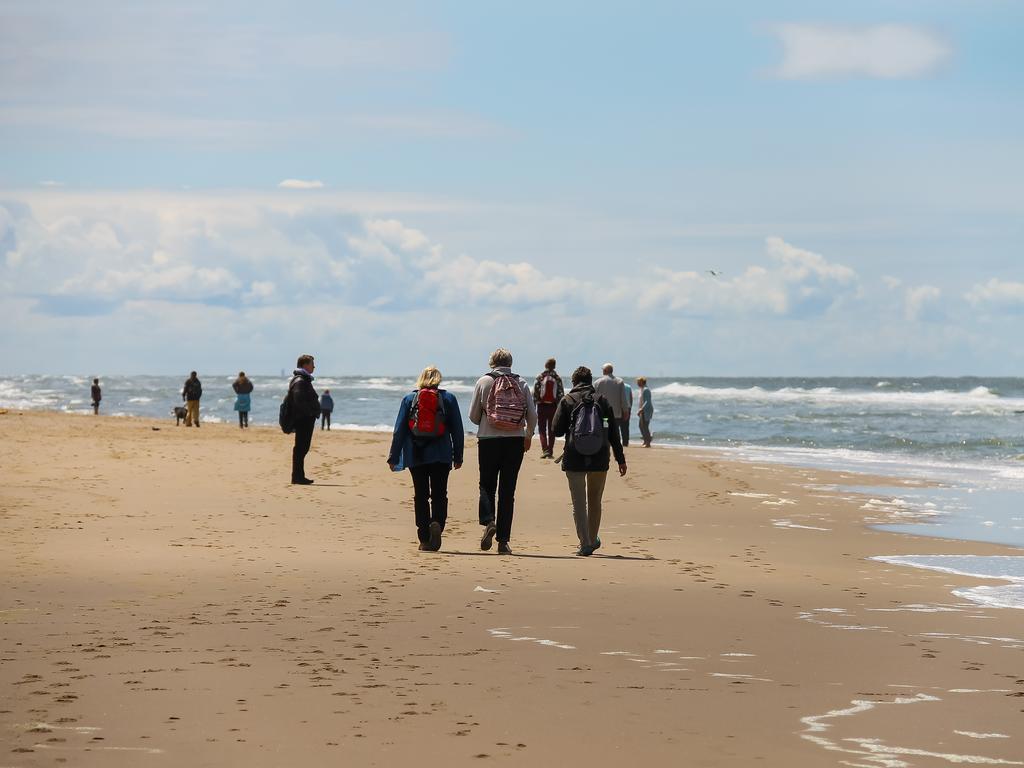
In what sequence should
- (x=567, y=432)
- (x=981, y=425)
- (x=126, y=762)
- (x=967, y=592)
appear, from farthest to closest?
(x=981, y=425), (x=567, y=432), (x=967, y=592), (x=126, y=762)

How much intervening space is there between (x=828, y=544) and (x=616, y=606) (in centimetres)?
511

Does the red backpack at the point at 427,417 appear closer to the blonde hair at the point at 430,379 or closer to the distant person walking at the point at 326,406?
the blonde hair at the point at 430,379

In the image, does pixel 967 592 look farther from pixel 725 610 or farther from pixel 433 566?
pixel 433 566

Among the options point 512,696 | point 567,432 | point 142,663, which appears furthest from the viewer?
point 567,432

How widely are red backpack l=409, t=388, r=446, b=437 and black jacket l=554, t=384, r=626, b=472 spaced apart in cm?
108

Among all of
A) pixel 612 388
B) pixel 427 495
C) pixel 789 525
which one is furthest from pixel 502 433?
pixel 612 388

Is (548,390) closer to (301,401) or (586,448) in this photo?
(301,401)

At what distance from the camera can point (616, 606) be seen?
832 centimetres

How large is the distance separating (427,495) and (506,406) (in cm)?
112

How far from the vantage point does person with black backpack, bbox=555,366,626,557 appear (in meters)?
11.5

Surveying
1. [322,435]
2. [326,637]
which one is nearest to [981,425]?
[322,435]

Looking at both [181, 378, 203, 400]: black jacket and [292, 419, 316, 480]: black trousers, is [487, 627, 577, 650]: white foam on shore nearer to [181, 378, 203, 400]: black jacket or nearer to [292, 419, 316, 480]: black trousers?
[292, 419, 316, 480]: black trousers

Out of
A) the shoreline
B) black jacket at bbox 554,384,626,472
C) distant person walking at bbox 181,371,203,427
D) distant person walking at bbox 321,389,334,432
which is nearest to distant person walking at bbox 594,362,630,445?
the shoreline

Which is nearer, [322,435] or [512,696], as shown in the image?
[512,696]
